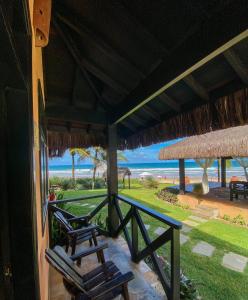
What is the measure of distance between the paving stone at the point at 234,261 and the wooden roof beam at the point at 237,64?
3199 mm

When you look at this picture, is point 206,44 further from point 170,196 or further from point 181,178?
point 181,178

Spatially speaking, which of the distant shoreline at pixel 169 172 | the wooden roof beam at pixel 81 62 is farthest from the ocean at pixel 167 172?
the wooden roof beam at pixel 81 62

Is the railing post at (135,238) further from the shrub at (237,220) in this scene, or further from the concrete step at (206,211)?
the concrete step at (206,211)

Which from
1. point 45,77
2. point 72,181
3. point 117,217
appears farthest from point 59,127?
point 72,181

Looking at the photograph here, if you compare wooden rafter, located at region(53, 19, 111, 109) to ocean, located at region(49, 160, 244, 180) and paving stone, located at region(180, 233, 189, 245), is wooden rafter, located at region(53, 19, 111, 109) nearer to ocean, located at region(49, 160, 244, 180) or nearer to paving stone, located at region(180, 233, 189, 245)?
paving stone, located at region(180, 233, 189, 245)

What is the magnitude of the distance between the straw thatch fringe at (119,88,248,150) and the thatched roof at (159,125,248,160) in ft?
16.3

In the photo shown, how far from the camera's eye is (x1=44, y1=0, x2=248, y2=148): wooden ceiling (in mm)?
1312

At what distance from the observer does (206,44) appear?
1275mm

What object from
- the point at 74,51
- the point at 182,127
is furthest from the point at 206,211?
the point at 74,51

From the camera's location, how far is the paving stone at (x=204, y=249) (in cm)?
374

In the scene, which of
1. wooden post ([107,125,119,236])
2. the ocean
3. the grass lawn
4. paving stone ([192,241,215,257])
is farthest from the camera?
the ocean

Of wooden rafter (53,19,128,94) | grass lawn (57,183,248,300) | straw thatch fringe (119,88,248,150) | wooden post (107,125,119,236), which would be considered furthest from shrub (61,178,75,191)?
wooden rafter (53,19,128,94)

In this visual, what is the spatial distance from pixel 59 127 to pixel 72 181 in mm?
10558

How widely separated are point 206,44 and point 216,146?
706 cm
